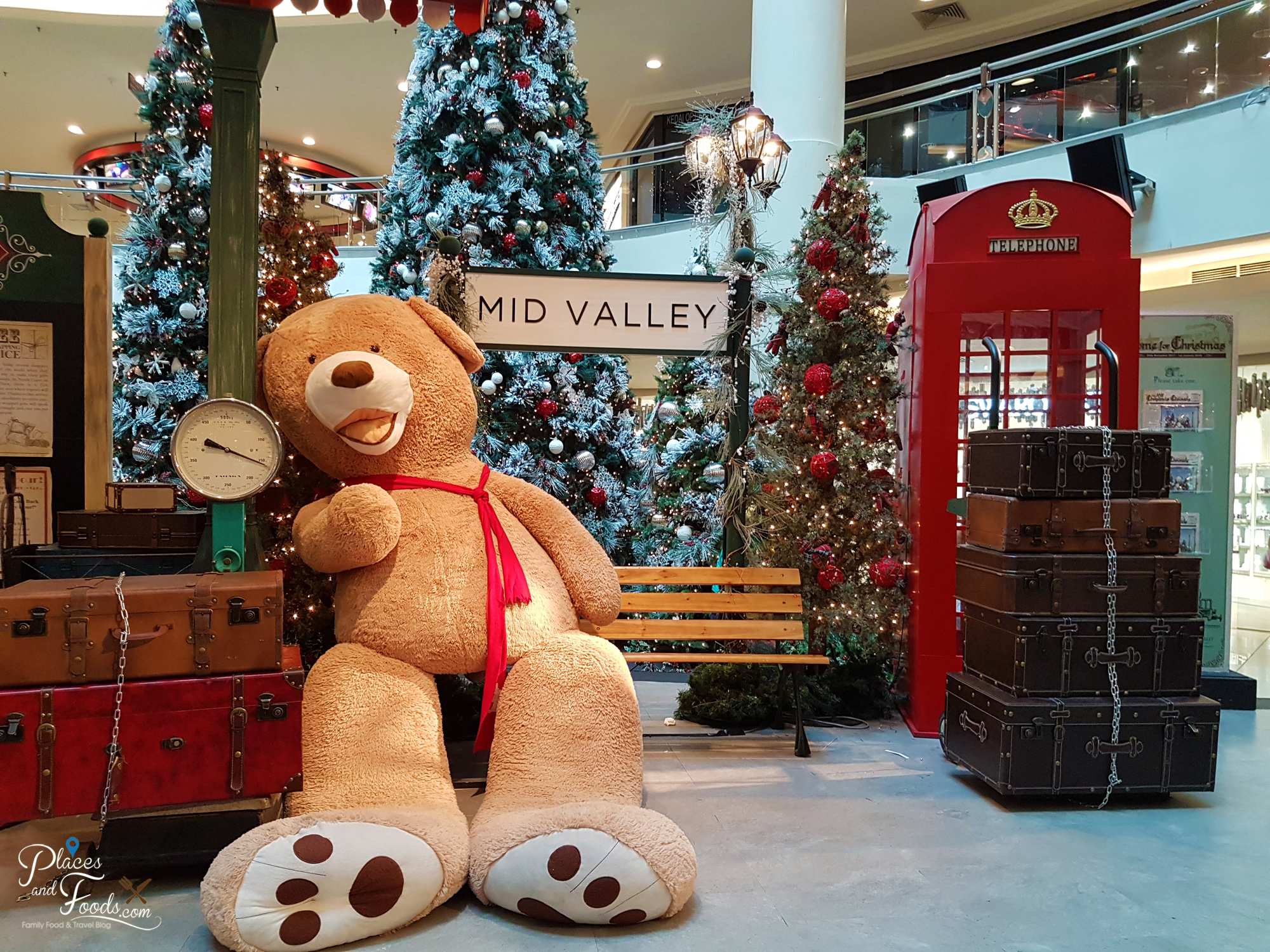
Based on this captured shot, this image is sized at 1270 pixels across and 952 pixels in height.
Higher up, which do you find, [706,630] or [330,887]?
[706,630]

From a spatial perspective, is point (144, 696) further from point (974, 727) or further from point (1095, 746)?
point (1095, 746)

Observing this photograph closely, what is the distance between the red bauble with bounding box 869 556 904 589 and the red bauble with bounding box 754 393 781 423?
3.38 feet

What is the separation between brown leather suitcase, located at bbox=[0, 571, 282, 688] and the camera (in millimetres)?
2533

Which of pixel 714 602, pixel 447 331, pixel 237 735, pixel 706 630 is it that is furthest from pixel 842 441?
pixel 237 735

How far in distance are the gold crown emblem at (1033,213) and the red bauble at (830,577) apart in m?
2.02

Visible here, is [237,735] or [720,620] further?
[720,620]

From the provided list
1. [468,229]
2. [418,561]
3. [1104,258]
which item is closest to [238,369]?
[418,561]

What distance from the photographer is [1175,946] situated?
2.45 meters

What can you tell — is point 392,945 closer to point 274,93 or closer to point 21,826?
point 21,826

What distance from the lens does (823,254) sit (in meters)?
4.91

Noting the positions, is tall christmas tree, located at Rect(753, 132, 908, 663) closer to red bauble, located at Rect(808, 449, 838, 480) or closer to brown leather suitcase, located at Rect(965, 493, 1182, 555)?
red bauble, located at Rect(808, 449, 838, 480)

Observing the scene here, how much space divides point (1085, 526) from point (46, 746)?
377 centimetres

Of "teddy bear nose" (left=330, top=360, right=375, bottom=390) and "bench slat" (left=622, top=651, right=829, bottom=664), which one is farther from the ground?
"teddy bear nose" (left=330, top=360, right=375, bottom=390)

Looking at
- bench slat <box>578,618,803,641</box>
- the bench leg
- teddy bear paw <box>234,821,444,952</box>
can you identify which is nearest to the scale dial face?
teddy bear paw <box>234,821,444,952</box>
